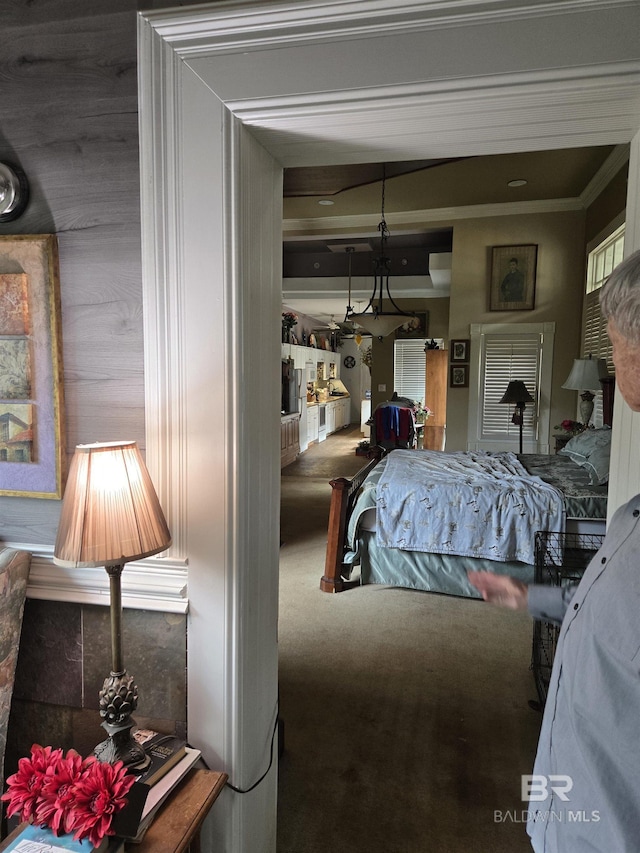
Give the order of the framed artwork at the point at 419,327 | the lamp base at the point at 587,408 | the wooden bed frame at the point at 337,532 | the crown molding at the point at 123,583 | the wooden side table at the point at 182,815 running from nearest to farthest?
the wooden side table at the point at 182,815 → the crown molding at the point at 123,583 → the wooden bed frame at the point at 337,532 → the lamp base at the point at 587,408 → the framed artwork at the point at 419,327

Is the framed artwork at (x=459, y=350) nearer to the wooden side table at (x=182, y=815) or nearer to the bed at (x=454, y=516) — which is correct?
the bed at (x=454, y=516)

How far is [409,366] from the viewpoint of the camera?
31.4 ft

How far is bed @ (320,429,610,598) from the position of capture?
11.2ft

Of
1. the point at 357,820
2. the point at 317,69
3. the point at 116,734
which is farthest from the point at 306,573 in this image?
the point at 317,69

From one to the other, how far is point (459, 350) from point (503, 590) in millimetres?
5315

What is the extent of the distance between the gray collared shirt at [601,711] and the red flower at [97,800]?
81 centimetres

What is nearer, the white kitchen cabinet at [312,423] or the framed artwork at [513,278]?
the framed artwork at [513,278]

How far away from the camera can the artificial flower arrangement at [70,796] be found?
3.19 feet

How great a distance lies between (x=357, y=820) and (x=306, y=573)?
235 cm

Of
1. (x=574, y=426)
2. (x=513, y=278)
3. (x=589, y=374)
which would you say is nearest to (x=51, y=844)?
(x=589, y=374)

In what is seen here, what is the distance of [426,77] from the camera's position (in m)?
1.13

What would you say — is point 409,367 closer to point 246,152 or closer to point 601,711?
point 246,152

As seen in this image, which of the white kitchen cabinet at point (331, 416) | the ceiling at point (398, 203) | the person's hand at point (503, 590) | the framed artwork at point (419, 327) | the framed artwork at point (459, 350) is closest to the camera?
the person's hand at point (503, 590)

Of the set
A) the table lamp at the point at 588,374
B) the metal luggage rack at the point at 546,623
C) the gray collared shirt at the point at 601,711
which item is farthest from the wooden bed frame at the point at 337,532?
the gray collared shirt at the point at 601,711
